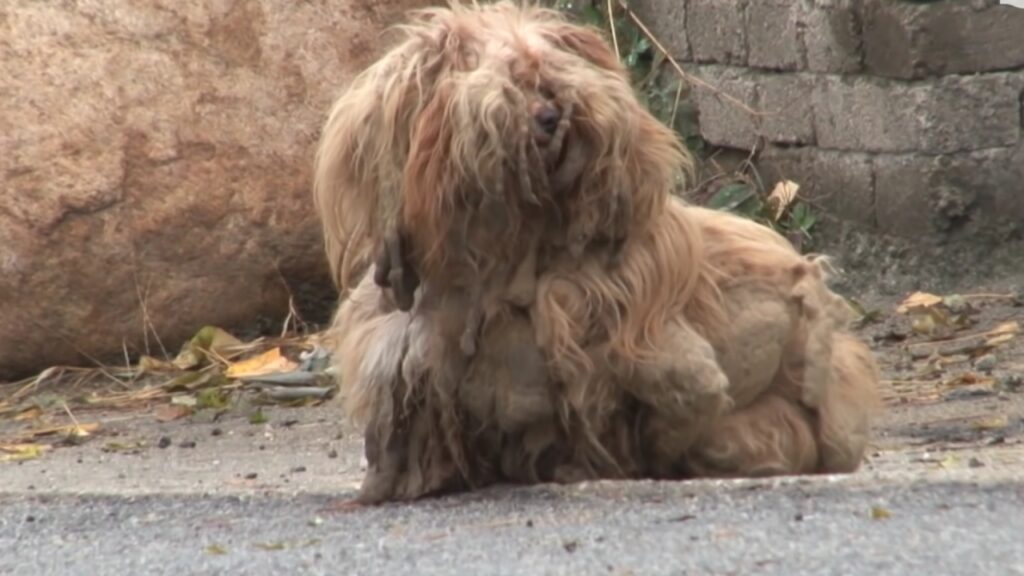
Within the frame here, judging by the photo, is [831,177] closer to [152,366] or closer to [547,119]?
[152,366]

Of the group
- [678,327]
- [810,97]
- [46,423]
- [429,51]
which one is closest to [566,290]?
[678,327]

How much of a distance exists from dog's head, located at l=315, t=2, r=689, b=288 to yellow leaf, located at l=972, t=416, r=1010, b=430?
1.87 metres

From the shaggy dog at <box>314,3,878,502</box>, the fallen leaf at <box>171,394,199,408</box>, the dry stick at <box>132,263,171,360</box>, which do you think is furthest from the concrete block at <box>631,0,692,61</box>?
the shaggy dog at <box>314,3,878,502</box>

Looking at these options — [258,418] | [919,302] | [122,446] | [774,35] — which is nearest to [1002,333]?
[919,302]

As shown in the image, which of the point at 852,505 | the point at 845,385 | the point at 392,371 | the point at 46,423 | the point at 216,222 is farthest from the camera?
the point at 216,222

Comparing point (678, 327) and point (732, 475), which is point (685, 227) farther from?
point (732, 475)

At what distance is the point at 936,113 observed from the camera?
8.12 metres

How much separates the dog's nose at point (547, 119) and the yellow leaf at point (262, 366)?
11.8ft

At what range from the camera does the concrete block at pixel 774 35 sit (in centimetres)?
851

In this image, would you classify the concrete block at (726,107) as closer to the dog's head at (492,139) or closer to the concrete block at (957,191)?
the concrete block at (957,191)

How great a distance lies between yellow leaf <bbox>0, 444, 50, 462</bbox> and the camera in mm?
7004

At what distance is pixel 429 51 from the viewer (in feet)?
15.5

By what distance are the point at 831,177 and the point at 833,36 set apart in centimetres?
58

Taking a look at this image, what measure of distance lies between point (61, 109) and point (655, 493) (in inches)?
164
